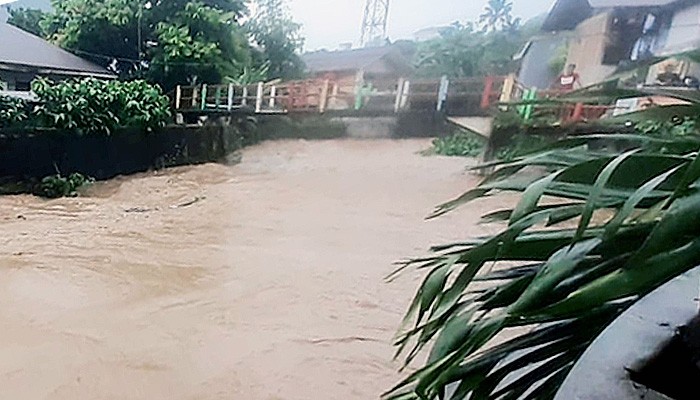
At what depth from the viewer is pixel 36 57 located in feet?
11.6

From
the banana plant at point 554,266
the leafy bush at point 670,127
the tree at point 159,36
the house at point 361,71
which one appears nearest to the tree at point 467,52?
the house at point 361,71

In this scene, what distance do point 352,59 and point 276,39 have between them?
0.62 m

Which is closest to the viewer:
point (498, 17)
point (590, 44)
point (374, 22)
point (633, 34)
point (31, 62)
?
point (633, 34)

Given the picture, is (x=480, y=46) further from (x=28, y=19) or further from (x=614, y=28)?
(x=28, y=19)

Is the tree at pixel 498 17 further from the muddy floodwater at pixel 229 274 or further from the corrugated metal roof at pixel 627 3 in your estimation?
the muddy floodwater at pixel 229 274

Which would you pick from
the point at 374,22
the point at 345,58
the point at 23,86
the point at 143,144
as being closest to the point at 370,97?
the point at 345,58

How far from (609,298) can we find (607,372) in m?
0.08

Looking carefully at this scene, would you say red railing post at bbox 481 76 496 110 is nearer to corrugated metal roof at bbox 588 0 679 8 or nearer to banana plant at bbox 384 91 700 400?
corrugated metal roof at bbox 588 0 679 8

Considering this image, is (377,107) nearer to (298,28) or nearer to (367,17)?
(367,17)

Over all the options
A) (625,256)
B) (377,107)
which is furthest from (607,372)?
(377,107)

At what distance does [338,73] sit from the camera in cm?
314

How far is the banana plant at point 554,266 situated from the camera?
315mm

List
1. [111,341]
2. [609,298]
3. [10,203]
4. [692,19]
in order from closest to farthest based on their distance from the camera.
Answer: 1. [609,298]
2. [111,341]
3. [692,19]
4. [10,203]

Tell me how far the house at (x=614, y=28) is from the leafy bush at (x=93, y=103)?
256cm
